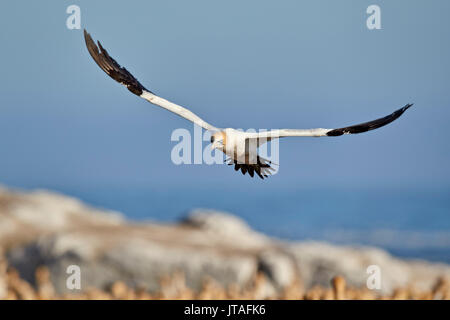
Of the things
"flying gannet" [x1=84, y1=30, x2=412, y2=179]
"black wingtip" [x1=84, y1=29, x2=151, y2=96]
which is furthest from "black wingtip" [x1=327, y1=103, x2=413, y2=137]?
"black wingtip" [x1=84, y1=29, x2=151, y2=96]

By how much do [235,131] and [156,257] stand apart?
9149 mm

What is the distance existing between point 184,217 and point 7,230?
5557mm

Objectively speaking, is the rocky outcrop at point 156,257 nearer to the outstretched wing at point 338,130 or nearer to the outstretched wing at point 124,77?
the outstretched wing at point 124,77

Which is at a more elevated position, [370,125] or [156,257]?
[370,125]

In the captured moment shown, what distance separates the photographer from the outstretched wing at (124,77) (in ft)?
28.0

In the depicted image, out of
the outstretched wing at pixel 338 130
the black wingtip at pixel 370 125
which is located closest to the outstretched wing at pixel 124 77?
the outstretched wing at pixel 338 130

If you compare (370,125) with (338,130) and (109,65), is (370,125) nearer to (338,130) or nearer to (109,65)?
(338,130)

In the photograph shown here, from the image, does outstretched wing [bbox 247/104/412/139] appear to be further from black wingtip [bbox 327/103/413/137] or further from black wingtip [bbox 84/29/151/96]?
black wingtip [bbox 84/29/151/96]

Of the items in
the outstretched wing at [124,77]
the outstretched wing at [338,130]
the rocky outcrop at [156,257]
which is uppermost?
the outstretched wing at [124,77]

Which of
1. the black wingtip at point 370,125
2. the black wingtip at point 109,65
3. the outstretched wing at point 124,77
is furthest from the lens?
the black wingtip at point 109,65

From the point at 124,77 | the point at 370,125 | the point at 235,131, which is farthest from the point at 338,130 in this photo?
the point at 124,77

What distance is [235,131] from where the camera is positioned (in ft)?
25.9

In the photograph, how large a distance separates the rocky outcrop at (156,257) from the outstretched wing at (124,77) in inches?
269

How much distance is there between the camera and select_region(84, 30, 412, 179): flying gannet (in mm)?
7262
